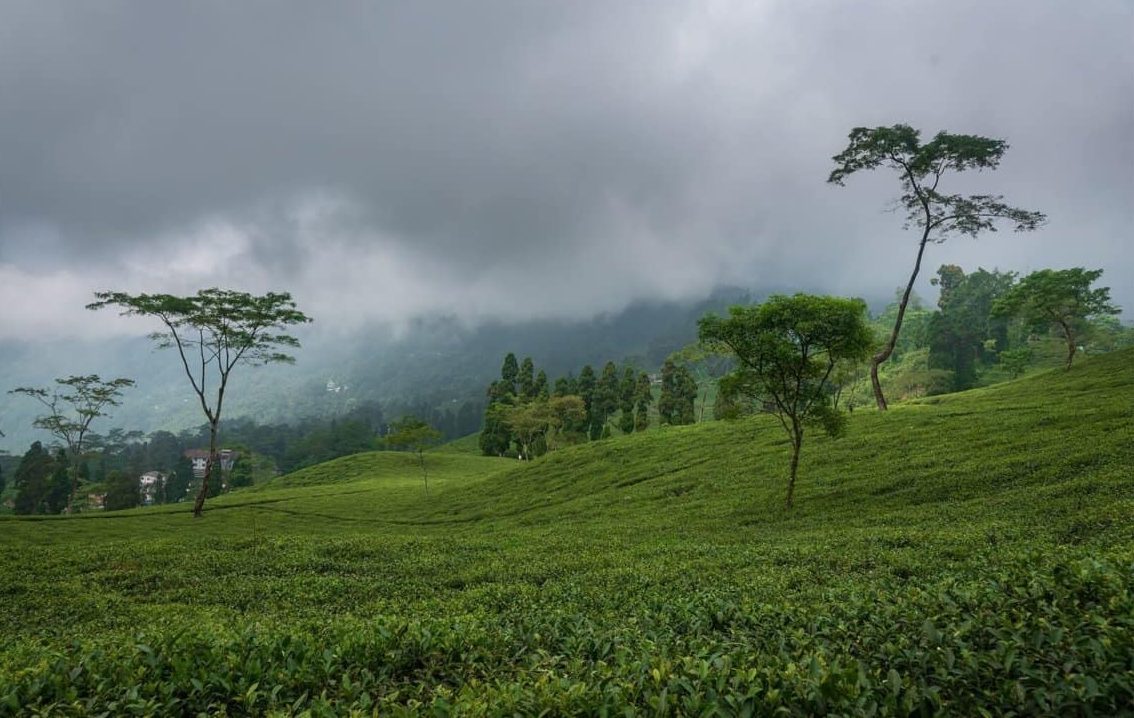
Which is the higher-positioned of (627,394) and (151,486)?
(627,394)

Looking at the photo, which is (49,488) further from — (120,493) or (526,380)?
(526,380)

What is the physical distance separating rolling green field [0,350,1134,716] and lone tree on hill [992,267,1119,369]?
76.5 ft

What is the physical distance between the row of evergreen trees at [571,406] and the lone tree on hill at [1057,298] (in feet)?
134

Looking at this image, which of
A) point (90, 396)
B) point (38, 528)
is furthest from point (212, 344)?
point (90, 396)

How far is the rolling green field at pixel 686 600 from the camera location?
13.6 ft

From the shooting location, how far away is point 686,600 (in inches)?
344

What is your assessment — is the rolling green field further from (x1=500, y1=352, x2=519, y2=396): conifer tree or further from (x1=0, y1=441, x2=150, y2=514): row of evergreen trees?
(x1=500, y1=352, x2=519, y2=396): conifer tree

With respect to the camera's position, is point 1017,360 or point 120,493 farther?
point 120,493

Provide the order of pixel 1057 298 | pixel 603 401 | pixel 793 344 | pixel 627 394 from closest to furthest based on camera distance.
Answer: pixel 793 344 → pixel 1057 298 → pixel 627 394 → pixel 603 401

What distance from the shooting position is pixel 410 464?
77562 mm

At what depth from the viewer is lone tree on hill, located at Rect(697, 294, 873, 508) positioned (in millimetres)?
20750

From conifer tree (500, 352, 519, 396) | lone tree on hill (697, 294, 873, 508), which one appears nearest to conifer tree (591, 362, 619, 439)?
conifer tree (500, 352, 519, 396)

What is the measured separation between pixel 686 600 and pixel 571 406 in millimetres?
70446

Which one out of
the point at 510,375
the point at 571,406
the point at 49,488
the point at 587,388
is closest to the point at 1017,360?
the point at 571,406
